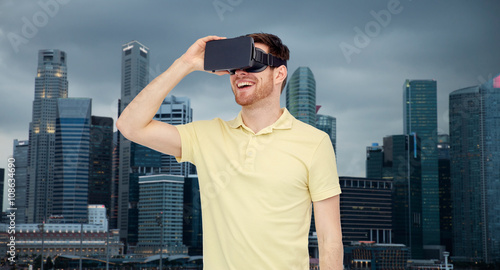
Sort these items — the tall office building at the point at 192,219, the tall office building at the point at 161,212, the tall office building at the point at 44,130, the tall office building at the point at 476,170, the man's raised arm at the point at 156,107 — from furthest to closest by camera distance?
the tall office building at the point at 44,130, the tall office building at the point at 476,170, the tall office building at the point at 192,219, the tall office building at the point at 161,212, the man's raised arm at the point at 156,107

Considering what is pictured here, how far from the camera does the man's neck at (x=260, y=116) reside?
214 centimetres

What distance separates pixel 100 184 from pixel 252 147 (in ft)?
511

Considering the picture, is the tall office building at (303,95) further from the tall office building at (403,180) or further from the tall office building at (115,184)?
the tall office building at (115,184)

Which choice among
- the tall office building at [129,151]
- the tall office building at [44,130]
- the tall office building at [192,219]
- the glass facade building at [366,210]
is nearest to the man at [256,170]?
the glass facade building at [366,210]

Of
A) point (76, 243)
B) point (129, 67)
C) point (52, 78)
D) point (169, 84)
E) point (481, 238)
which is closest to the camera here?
point (169, 84)

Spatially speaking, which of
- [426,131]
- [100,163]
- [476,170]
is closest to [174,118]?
[100,163]

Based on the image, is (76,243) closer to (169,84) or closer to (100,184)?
(100,184)

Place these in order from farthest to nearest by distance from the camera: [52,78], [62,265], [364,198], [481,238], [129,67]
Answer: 1. [129,67]
2. [52,78]
3. [481,238]
4. [364,198]
5. [62,265]

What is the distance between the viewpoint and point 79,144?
14762 centimetres

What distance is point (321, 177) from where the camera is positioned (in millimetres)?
1998

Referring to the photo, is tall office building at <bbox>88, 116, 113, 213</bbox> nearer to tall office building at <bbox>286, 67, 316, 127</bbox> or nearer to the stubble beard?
tall office building at <bbox>286, 67, 316, 127</bbox>

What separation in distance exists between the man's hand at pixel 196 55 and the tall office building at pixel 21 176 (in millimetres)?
158622

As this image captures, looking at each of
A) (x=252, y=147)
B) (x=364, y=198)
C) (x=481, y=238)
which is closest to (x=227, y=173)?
(x=252, y=147)

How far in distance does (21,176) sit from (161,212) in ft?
175
